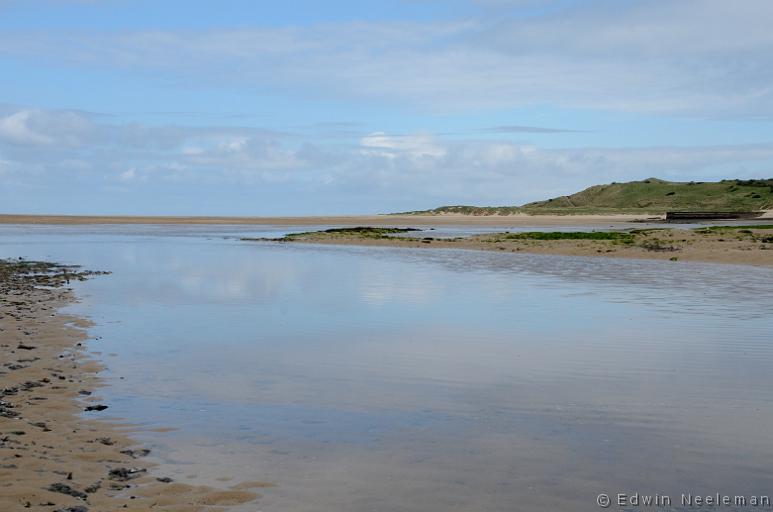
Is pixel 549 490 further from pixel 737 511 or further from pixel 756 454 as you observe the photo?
pixel 756 454

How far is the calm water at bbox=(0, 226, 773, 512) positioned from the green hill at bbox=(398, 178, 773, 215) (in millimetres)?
133563

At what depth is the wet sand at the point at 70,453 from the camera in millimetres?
6965

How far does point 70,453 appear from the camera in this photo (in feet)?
27.0

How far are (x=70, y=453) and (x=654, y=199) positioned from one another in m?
174

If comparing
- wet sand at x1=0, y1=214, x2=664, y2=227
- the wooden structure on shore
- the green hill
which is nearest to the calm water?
wet sand at x1=0, y1=214, x2=664, y2=227

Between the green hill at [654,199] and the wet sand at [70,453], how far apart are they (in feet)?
472

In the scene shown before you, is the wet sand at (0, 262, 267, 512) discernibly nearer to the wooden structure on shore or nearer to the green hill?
the wooden structure on shore

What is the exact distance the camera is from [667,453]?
839cm

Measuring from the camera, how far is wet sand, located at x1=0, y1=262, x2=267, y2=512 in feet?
22.9

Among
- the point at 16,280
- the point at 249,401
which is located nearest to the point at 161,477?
the point at 249,401

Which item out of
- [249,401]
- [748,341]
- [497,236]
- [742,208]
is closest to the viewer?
[249,401]

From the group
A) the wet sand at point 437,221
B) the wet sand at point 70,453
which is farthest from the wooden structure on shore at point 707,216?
the wet sand at point 70,453

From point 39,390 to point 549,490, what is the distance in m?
7.65

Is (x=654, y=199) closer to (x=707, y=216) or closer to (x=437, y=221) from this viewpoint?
(x=707, y=216)
